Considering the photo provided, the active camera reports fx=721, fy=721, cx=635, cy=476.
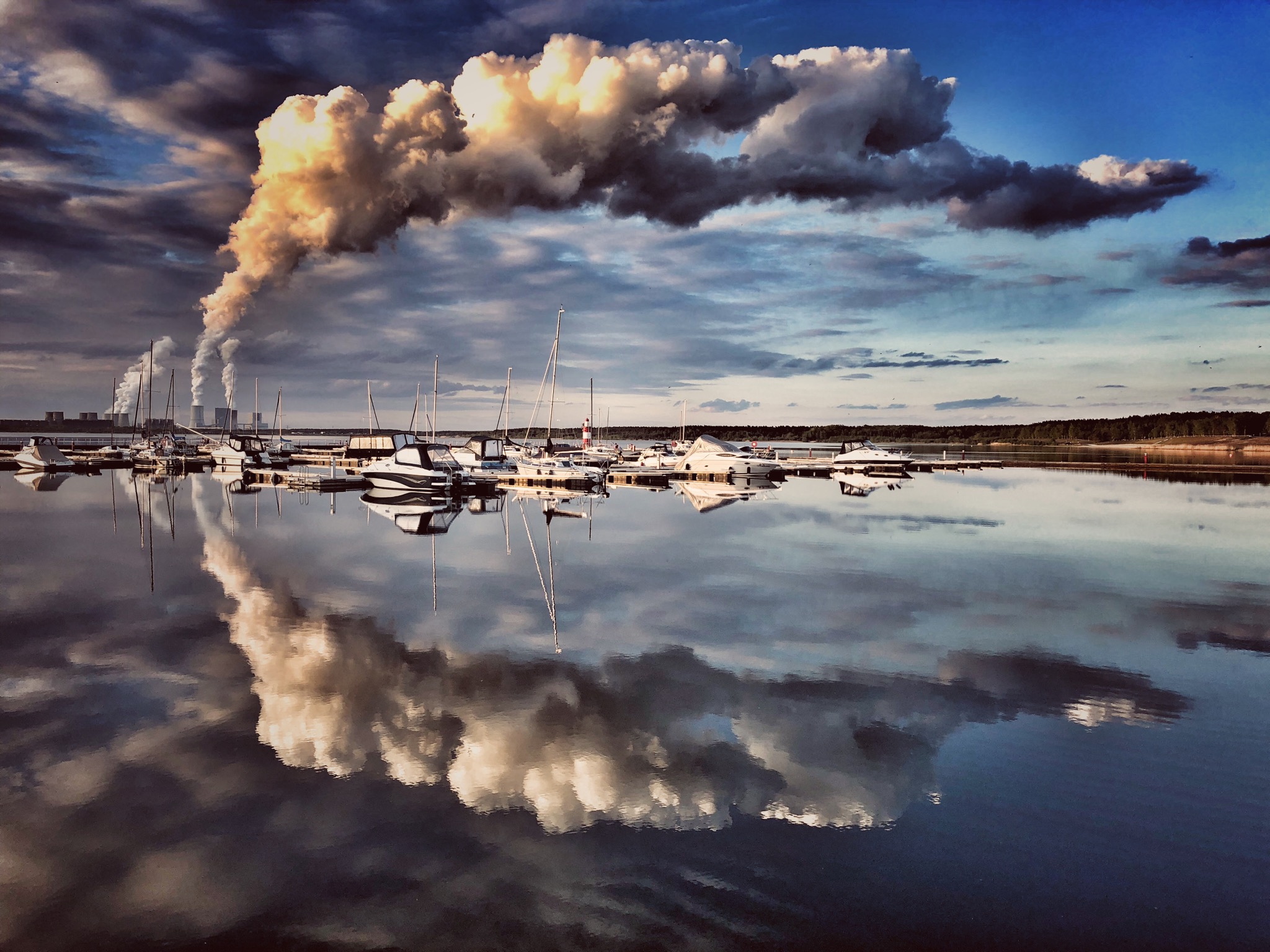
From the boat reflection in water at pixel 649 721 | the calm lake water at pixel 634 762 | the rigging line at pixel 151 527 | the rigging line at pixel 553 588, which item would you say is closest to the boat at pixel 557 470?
the rigging line at pixel 553 588

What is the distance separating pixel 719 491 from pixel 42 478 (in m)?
58.1

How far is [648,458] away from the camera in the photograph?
79.6 meters

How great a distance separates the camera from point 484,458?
68875 millimetres

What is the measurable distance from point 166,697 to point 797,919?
A: 9.88m

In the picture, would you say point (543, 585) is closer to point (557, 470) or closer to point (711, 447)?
point (557, 470)

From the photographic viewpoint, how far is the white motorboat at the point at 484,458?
62.5 m

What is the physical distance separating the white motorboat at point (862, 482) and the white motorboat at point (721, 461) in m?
6.76

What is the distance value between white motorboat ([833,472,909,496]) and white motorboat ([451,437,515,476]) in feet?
91.8

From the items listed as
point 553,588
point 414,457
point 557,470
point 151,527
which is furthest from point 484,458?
point 553,588

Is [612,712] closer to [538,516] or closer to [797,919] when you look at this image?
[797,919]

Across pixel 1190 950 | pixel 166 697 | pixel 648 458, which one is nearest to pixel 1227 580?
pixel 1190 950

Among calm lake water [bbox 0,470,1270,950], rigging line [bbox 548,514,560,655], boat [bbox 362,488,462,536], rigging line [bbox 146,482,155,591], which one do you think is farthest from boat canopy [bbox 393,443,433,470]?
calm lake water [bbox 0,470,1270,950]

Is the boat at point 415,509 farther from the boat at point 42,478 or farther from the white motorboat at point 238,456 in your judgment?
the white motorboat at point 238,456

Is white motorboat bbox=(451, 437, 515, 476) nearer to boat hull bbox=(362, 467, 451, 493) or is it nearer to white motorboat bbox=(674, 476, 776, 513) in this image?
boat hull bbox=(362, 467, 451, 493)
